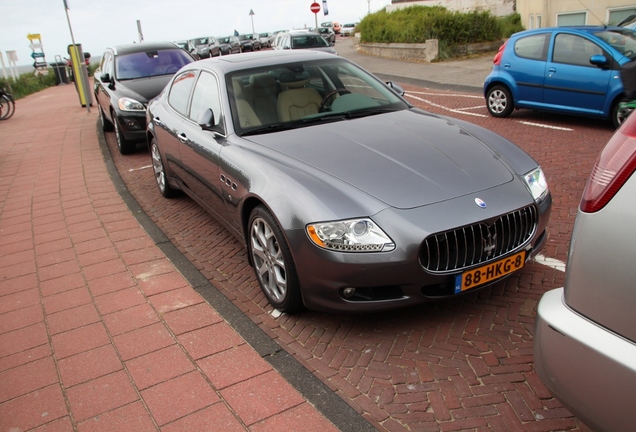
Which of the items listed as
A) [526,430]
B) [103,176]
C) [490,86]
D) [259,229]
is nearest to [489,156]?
[259,229]

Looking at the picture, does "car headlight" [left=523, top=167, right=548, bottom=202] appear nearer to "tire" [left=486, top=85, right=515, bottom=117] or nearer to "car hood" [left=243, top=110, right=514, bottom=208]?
"car hood" [left=243, top=110, right=514, bottom=208]

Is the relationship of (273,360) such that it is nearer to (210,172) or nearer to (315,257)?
(315,257)

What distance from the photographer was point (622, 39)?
875 cm

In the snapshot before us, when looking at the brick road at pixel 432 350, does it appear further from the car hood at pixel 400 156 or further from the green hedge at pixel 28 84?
the green hedge at pixel 28 84

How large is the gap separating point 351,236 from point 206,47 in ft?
144

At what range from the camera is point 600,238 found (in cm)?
189

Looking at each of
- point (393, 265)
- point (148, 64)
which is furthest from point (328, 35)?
point (393, 265)

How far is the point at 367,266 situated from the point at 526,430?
114 cm

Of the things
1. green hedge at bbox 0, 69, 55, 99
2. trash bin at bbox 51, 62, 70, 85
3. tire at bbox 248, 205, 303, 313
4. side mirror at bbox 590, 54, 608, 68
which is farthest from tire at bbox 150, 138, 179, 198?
trash bin at bbox 51, 62, 70, 85

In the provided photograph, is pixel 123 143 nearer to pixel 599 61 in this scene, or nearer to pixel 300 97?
pixel 300 97

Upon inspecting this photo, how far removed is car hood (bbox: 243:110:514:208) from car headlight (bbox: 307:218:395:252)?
217 mm

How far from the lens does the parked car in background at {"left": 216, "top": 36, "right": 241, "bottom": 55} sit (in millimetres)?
47531

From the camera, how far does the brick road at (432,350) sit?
280 cm

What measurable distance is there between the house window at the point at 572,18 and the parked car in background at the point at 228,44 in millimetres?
31815
